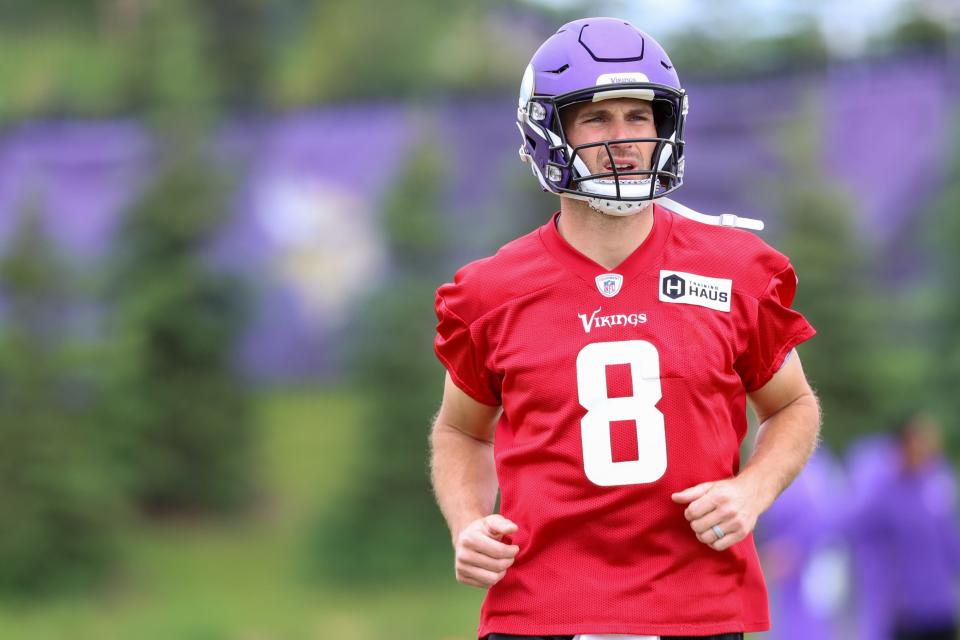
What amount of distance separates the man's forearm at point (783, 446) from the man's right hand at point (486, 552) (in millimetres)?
526

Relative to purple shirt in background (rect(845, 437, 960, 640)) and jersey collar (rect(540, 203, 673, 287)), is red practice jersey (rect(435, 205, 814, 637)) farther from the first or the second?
purple shirt in background (rect(845, 437, 960, 640))

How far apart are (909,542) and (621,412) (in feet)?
16.7

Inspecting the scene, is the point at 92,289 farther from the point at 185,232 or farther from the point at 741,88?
the point at 741,88

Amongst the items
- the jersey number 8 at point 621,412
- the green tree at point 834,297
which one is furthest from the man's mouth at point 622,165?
the green tree at point 834,297

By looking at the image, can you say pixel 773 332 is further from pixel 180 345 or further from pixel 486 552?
pixel 180 345

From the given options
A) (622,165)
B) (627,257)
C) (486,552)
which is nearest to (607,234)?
(627,257)

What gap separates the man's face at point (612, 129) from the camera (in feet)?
9.95

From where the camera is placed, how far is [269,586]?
15016mm

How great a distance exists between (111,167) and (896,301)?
28.7 feet

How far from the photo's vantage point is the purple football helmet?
3.01 metres

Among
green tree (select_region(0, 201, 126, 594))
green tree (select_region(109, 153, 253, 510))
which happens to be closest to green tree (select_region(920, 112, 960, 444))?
green tree (select_region(109, 153, 253, 510))

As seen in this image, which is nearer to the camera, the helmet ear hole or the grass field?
the helmet ear hole

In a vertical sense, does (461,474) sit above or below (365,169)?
below

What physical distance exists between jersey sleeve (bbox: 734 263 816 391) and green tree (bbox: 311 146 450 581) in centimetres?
1156
